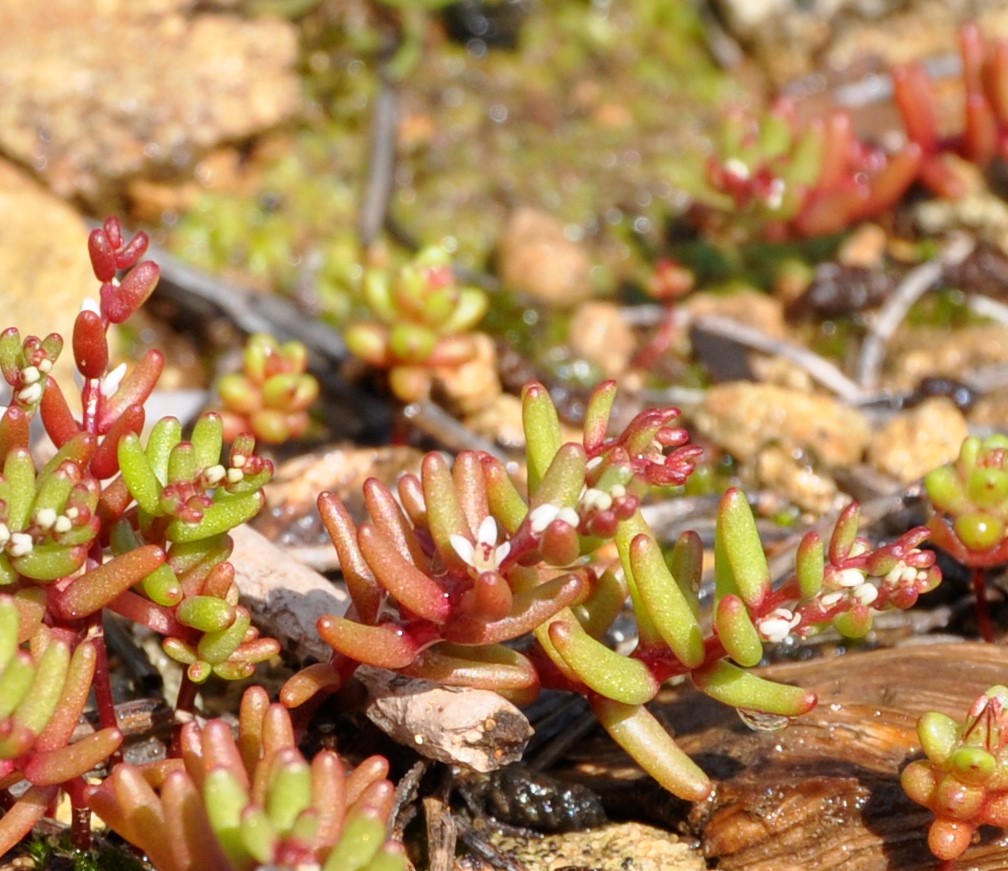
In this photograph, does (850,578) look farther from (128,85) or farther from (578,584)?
(128,85)

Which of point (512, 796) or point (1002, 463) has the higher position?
point (1002, 463)

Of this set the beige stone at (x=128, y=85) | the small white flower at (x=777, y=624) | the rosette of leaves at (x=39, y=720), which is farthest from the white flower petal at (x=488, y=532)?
the beige stone at (x=128, y=85)

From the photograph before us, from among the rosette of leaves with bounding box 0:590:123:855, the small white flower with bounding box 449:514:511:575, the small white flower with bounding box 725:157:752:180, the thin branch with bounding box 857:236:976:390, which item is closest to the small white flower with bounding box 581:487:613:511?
the small white flower with bounding box 449:514:511:575

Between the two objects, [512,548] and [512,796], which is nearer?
[512,548]

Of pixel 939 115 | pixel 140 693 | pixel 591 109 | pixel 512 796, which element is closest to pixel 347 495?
pixel 140 693

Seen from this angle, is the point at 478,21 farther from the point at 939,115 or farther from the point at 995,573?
the point at 995,573

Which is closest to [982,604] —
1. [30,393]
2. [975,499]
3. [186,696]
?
[975,499]
